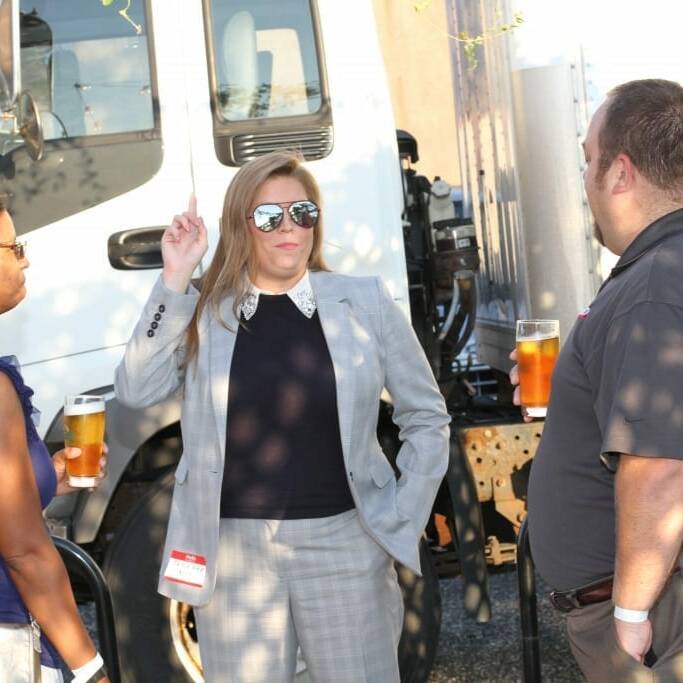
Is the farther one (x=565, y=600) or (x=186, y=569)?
(x=186, y=569)

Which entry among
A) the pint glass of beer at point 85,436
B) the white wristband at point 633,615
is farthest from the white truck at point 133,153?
the white wristband at point 633,615

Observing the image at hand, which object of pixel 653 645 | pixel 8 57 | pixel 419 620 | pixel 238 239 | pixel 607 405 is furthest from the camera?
pixel 419 620

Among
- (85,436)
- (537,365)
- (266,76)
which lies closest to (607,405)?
(537,365)

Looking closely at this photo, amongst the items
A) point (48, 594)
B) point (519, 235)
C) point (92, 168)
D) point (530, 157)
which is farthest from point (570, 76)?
point (48, 594)

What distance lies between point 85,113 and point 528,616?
2184mm

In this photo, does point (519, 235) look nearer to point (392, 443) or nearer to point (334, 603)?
point (392, 443)

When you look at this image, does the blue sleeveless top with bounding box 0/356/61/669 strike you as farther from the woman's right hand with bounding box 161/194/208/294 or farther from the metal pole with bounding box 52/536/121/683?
the metal pole with bounding box 52/536/121/683

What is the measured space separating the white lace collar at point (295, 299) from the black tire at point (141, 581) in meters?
1.03

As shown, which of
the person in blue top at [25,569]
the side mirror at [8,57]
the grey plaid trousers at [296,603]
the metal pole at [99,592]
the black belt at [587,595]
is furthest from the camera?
the side mirror at [8,57]

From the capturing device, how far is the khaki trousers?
2172mm

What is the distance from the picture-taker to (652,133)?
221 cm

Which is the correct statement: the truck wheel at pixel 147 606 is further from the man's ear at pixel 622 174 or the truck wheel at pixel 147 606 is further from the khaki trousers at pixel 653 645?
the man's ear at pixel 622 174

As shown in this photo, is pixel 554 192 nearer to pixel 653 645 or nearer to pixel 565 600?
pixel 565 600

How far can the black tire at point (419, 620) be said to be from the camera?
3.97 metres
